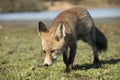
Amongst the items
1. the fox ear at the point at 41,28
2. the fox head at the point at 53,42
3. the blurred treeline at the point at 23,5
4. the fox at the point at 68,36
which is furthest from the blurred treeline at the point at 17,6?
the fox head at the point at 53,42

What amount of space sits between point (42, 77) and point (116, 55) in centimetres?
458

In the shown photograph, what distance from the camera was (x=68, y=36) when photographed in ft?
30.0

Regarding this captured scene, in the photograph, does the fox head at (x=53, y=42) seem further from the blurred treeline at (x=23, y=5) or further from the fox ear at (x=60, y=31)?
the blurred treeline at (x=23, y=5)

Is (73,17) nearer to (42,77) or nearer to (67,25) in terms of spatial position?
(67,25)

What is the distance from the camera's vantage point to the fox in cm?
859

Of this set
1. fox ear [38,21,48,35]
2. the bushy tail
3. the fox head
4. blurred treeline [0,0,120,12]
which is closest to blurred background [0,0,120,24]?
blurred treeline [0,0,120,12]

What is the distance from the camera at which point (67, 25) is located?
9.34m

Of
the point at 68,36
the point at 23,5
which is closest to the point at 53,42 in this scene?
the point at 68,36

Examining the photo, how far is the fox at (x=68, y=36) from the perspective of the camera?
8586 millimetres

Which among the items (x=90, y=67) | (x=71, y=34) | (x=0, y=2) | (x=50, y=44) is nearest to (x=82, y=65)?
(x=90, y=67)

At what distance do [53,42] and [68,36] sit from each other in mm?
655

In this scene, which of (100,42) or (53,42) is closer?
(53,42)

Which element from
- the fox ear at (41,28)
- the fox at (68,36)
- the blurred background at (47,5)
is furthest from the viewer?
the blurred background at (47,5)

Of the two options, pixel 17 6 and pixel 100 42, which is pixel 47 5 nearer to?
pixel 17 6
